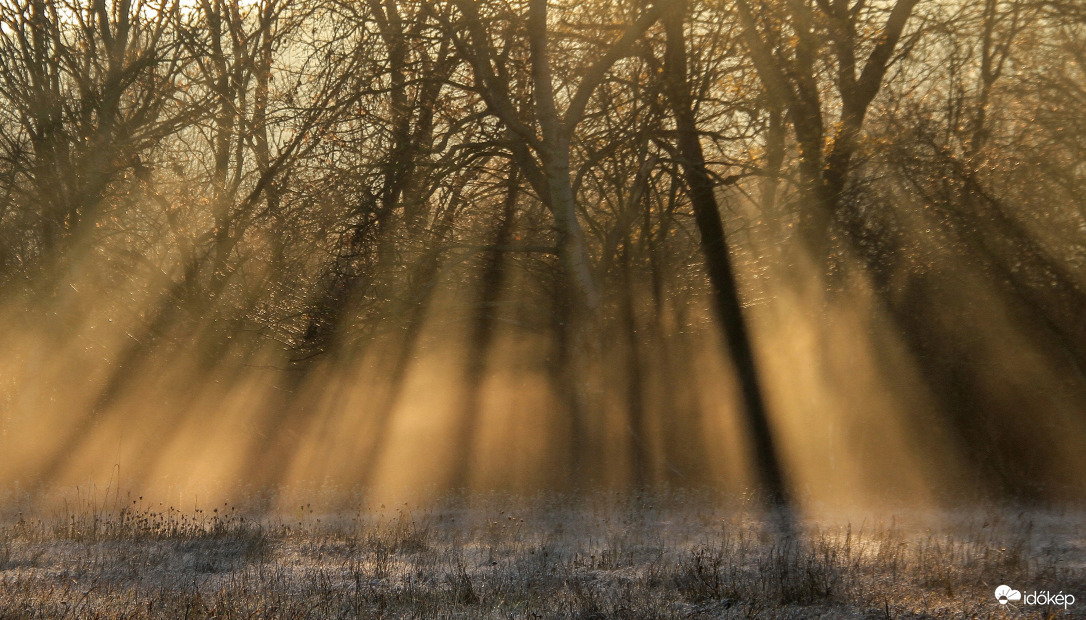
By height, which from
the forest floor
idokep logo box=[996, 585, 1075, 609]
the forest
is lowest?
idokep logo box=[996, 585, 1075, 609]

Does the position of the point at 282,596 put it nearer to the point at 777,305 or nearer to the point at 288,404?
the point at 777,305

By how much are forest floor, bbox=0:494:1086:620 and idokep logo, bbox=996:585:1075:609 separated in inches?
1.7

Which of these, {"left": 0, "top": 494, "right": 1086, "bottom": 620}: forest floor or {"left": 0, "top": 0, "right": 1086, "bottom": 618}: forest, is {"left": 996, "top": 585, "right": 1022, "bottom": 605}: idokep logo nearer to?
{"left": 0, "top": 494, "right": 1086, "bottom": 620}: forest floor

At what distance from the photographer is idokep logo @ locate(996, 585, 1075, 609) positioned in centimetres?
702

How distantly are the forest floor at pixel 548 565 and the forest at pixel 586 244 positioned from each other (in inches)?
46.9

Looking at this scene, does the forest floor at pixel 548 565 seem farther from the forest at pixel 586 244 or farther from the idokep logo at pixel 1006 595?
the forest at pixel 586 244

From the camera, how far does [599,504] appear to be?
13039mm

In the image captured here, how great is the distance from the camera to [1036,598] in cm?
714

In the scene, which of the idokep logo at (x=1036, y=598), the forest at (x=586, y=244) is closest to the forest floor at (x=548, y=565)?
the idokep logo at (x=1036, y=598)

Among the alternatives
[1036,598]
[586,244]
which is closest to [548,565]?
[1036,598]

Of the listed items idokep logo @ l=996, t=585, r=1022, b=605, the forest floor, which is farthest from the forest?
idokep logo @ l=996, t=585, r=1022, b=605

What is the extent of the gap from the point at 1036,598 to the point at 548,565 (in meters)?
3.96

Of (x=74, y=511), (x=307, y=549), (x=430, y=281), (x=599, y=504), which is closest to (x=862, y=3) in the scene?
(x=430, y=281)

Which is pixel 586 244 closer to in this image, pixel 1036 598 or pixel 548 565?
pixel 548 565
